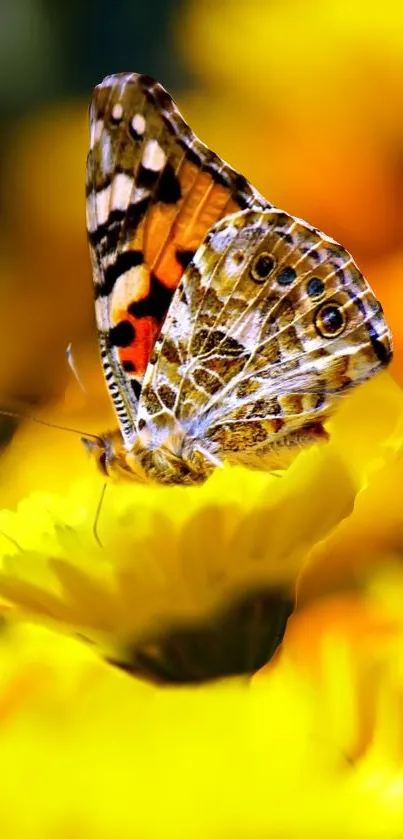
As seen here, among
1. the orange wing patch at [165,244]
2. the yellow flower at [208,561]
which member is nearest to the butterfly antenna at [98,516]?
the yellow flower at [208,561]

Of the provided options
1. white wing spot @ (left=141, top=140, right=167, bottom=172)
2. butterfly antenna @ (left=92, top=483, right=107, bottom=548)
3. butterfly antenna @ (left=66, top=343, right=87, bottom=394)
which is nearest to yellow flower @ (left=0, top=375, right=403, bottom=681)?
butterfly antenna @ (left=92, top=483, right=107, bottom=548)

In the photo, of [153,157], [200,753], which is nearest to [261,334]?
[153,157]

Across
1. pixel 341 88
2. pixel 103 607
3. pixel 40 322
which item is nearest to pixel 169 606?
pixel 103 607

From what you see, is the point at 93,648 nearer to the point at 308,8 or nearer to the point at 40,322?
the point at 40,322

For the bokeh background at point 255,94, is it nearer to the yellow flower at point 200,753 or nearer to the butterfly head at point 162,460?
the butterfly head at point 162,460

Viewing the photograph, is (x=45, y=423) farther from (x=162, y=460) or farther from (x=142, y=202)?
(x=142, y=202)

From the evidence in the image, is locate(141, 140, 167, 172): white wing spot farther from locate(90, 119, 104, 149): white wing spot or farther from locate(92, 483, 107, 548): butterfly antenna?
locate(92, 483, 107, 548): butterfly antenna
